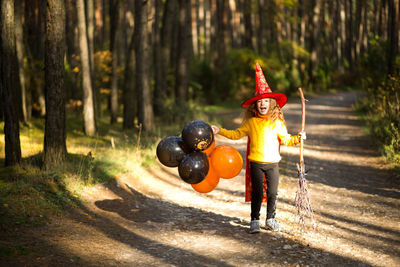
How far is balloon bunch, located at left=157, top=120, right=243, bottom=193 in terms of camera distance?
5.23 meters

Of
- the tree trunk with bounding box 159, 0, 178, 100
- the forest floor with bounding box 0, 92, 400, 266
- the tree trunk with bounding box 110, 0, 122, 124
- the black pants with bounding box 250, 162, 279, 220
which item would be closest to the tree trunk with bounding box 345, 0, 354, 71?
the tree trunk with bounding box 159, 0, 178, 100

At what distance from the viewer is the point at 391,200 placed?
723 cm

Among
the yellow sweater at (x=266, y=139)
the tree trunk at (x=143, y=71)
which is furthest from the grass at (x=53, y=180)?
the yellow sweater at (x=266, y=139)

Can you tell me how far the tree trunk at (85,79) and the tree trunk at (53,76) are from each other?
652 centimetres

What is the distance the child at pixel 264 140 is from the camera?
5.48 metres

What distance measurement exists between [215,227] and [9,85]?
480 centimetres

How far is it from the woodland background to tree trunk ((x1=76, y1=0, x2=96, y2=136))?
0.03 meters

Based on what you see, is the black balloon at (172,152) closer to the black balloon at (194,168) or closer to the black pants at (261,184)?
the black balloon at (194,168)

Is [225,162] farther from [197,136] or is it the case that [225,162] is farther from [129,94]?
[129,94]

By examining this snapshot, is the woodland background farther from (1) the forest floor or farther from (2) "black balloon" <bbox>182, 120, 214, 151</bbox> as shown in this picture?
(2) "black balloon" <bbox>182, 120, 214, 151</bbox>

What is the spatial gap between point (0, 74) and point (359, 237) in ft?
22.3

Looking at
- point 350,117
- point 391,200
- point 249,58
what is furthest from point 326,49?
point 391,200

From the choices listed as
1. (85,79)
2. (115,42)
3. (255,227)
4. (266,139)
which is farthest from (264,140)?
(115,42)

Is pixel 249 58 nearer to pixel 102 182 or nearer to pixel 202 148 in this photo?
pixel 102 182
